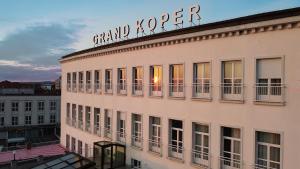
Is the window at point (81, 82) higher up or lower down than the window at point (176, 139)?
higher up

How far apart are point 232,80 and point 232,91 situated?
26.2 inches

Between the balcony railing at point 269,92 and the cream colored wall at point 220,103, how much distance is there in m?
0.32

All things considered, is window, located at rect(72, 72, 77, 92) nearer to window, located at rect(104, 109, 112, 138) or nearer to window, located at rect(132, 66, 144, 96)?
window, located at rect(104, 109, 112, 138)

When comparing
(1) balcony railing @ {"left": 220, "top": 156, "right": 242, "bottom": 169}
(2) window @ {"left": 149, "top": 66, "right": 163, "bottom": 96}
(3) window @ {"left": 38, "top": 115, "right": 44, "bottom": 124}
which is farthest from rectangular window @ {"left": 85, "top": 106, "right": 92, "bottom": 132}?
(3) window @ {"left": 38, "top": 115, "right": 44, "bottom": 124}

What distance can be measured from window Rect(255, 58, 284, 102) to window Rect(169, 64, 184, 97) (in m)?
5.97

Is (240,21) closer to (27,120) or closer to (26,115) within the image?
(26,115)

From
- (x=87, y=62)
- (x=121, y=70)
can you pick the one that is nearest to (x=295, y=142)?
(x=121, y=70)

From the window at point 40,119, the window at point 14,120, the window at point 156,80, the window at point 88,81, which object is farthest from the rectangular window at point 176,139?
the window at point 40,119

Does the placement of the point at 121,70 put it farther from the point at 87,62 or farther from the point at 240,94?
the point at 240,94

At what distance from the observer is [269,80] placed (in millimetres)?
17297

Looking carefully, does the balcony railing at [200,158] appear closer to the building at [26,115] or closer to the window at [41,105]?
Answer: the building at [26,115]

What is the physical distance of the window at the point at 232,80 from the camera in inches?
734

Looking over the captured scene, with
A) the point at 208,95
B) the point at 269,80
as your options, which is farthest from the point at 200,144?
the point at 269,80

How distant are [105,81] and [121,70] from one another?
2.93 m
